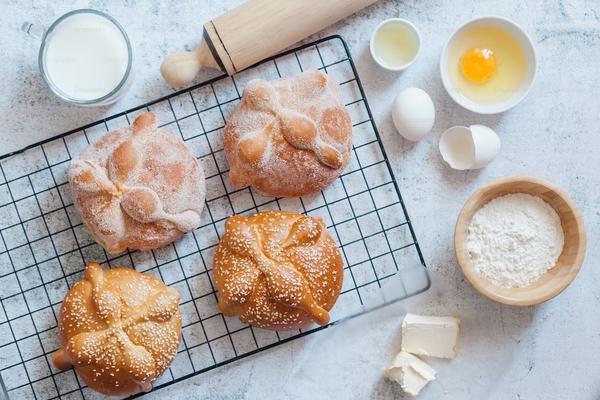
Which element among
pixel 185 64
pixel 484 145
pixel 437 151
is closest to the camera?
pixel 185 64

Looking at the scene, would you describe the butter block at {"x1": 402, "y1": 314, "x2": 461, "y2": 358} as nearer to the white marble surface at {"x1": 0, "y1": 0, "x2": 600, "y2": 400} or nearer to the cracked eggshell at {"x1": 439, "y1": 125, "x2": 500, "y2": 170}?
the white marble surface at {"x1": 0, "y1": 0, "x2": 600, "y2": 400}

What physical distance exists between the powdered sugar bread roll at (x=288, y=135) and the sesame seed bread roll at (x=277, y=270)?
154 millimetres

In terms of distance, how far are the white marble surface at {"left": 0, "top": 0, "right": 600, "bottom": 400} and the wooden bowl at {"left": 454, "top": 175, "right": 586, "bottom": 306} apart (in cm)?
22

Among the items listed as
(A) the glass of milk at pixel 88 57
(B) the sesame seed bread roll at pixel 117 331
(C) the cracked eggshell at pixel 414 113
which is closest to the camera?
(B) the sesame seed bread roll at pixel 117 331

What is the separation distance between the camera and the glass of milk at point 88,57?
2346mm

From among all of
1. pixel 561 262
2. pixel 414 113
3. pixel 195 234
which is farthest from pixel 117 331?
pixel 561 262

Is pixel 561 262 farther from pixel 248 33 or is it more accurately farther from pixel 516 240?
pixel 248 33

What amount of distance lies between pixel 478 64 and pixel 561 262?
84cm

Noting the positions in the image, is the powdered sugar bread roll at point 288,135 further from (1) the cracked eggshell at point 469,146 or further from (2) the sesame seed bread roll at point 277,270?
(1) the cracked eggshell at point 469,146

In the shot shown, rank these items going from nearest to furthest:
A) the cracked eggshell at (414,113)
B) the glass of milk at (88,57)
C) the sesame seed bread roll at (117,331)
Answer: the sesame seed bread roll at (117,331)
the glass of milk at (88,57)
the cracked eggshell at (414,113)

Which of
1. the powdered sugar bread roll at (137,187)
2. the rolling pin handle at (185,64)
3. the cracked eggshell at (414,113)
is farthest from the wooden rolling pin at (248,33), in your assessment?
the cracked eggshell at (414,113)

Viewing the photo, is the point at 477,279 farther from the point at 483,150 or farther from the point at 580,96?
the point at 580,96

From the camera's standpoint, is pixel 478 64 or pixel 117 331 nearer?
pixel 117 331

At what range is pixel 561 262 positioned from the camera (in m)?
2.43
